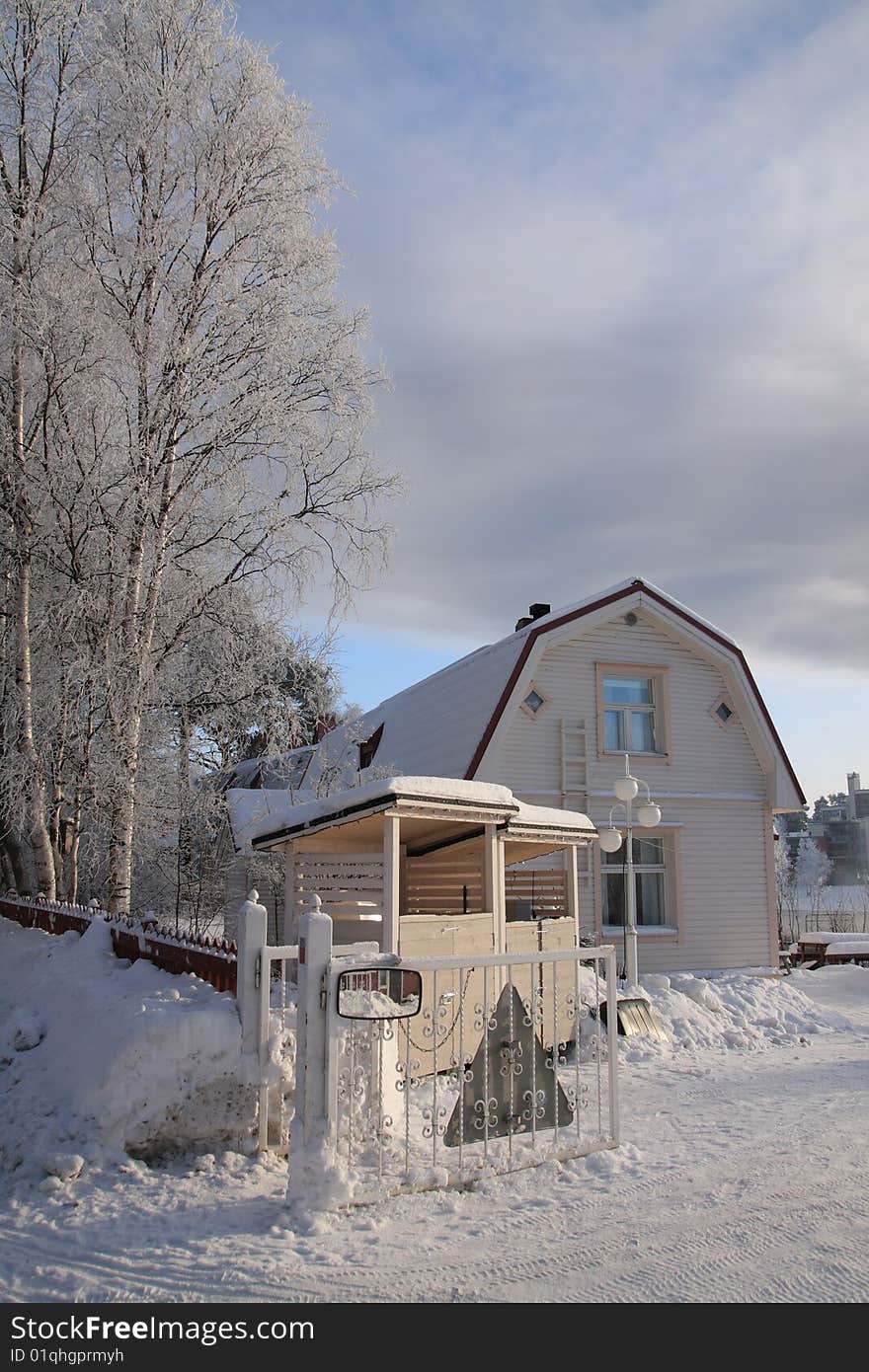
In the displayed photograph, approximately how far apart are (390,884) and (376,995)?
1862 mm

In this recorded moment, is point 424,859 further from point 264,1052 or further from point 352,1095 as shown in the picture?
point 352,1095

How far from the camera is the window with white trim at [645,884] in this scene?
58.1 ft

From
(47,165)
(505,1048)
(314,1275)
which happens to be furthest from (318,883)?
(47,165)

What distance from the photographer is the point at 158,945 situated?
7.74 metres

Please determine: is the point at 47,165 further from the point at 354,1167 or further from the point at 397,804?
the point at 354,1167

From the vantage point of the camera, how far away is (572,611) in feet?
57.4

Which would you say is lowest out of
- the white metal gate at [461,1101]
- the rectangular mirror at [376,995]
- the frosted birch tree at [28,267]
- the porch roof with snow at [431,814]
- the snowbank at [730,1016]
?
the snowbank at [730,1016]

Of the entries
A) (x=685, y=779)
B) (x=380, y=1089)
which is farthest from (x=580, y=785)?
(x=380, y=1089)

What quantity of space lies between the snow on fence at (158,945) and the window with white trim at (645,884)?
33.3 feet

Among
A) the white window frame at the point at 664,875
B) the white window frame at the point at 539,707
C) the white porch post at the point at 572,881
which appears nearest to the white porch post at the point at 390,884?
the white porch post at the point at 572,881

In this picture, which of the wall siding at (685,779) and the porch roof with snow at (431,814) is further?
the wall siding at (685,779)

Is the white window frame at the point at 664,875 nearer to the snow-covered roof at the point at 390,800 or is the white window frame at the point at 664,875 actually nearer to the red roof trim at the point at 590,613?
the red roof trim at the point at 590,613

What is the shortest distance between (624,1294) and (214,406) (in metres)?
11.3

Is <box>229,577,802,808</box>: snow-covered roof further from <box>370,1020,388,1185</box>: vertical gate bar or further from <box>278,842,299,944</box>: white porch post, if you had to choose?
<box>370,1020,388,1185</box>: vertical gate bar
